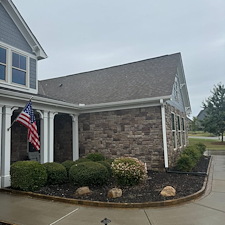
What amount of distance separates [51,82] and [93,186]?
36.3ft

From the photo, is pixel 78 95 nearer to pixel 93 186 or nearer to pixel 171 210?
pixel 93 186

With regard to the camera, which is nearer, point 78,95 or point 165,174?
point 165,174

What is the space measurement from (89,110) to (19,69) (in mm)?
3835

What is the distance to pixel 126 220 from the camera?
13.5 feet

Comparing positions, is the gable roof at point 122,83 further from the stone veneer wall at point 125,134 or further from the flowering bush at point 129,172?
the flowering bush at point 129,172

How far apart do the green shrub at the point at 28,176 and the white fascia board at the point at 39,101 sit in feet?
7.31

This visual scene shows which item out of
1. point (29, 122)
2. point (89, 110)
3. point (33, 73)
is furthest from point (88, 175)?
point (33, 73)

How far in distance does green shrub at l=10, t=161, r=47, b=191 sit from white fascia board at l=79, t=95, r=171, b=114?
459cm

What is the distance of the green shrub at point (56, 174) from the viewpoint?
267 inches

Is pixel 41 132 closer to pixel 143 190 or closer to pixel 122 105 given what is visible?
pixel 122 105

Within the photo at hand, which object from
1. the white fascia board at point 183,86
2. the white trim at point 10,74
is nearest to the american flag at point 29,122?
the white trim at point 10,74

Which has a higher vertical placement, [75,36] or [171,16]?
[75,36]

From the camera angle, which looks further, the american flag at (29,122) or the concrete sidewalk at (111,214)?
the american flag at (29,122)

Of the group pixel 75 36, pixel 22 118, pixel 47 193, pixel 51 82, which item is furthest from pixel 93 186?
pixel 75 36
